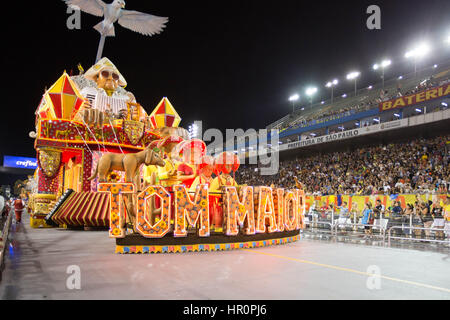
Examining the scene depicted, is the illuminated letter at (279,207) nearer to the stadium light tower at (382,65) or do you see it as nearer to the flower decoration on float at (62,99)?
the flower decoration on float at (62,99)

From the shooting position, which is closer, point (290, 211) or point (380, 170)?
point (290, 211)

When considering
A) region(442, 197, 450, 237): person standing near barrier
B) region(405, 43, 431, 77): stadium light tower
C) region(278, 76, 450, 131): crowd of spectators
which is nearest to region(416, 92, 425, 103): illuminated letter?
region(278, 76, 450, 131): crowd of spectators

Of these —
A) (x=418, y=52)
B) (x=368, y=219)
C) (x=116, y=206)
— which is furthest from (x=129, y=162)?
(x=418, y=52)

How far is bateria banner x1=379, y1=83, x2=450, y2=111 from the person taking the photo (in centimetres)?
2427

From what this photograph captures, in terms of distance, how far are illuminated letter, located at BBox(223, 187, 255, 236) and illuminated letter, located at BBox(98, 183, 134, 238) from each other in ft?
8.90

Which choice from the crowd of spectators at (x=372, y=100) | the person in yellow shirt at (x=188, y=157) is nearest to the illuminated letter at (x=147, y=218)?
the person in yellow shirt at (x=188, y=157)

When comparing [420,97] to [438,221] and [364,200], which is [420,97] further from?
[438,221]

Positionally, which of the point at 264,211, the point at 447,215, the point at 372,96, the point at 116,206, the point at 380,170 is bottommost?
the point at 447,215

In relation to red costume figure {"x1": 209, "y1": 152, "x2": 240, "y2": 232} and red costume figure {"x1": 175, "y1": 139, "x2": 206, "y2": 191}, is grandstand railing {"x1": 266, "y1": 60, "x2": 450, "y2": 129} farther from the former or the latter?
red costume figure {"x1": 175, "y1": 139, "x2": 206, "y2": 191}

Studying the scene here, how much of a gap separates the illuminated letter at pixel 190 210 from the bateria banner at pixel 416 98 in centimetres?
2303

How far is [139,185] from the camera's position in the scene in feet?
38.9

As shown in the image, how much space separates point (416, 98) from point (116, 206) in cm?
2637

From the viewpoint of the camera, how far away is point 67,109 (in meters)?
15.3
